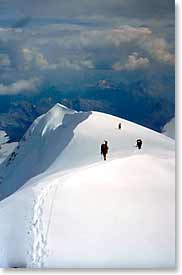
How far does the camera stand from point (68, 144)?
222 cm

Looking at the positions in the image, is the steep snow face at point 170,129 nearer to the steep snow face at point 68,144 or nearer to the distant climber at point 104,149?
the steep snow face at point 68,144

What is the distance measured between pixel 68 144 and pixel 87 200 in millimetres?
214

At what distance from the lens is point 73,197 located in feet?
7.25

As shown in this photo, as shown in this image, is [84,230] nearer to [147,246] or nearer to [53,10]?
[147,246]

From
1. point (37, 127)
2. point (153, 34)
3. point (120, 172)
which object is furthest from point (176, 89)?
point (37, 127)

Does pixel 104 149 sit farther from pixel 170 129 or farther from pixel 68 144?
pixel 170 129

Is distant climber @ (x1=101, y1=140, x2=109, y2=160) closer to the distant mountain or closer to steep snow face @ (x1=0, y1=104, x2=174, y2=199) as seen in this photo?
steep snow face @ (x1=0, y1=104, x2=174, y2=199)

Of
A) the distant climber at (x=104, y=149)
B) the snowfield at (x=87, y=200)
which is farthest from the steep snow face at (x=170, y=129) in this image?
the distant climber at (x=104, y=149)

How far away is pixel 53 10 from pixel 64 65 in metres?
0.21

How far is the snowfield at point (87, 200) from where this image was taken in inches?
86.0

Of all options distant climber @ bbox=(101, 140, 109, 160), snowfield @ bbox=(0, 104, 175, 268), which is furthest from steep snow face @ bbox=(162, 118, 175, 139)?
distant climber @ bbox=(101, 140, 109, 160)

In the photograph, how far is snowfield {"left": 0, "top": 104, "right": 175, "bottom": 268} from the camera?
86.0 inches

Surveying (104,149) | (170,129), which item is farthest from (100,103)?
(170,129)

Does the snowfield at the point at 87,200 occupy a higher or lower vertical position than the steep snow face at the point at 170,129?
lower
